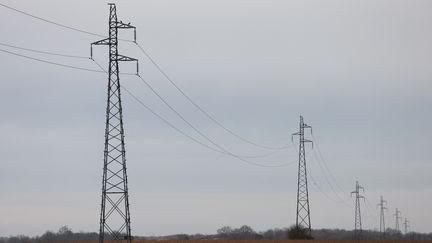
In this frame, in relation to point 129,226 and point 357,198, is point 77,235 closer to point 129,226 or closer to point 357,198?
point 357,198

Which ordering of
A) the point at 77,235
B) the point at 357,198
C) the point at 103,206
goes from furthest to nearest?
1. the point at 77,235
2. the point at 357,198
3. the point at 103,206

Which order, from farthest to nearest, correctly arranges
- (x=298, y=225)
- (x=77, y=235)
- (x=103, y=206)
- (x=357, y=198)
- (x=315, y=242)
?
1. (x=77, y=235)
2. (x=357, y=198)
3. (x=298, y=225)
4. (x=315, y=242)
5. (x=103, y=206)

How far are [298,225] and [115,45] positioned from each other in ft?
171

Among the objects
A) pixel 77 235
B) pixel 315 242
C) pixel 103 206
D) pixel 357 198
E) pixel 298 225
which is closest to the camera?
pixel 103 206

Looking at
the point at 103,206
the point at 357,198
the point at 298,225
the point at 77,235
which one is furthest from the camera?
the point at 77,235

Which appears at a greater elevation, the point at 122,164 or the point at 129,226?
the point at 122,164

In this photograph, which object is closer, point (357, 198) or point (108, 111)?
point (108, 111)

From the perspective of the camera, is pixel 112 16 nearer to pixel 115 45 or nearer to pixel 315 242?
pixel 115 45

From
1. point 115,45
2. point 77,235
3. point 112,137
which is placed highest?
point 115,45

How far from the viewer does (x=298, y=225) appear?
99.8 m

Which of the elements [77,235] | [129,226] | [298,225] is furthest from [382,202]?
[129,226]

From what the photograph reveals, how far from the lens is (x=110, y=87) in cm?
5241

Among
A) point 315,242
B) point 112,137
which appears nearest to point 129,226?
point 112,137

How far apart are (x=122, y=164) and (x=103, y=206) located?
2753 millimetres
